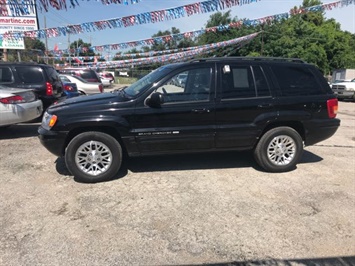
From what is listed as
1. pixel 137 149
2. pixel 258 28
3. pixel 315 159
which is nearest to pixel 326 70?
pixel 258 28

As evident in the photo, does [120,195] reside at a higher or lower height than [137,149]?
lower

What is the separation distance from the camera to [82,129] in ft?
14.9

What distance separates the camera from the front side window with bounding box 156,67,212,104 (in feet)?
15.3

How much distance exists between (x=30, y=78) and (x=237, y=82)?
591cm

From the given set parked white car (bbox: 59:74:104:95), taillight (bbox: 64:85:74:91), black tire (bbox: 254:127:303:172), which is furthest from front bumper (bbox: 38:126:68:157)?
parked white car (bbox: 59:74:104:95)

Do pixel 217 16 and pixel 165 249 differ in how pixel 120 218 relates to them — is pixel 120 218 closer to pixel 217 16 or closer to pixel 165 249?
pixel 165 249

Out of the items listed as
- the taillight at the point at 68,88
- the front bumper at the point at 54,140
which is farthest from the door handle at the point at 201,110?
the taillight at the point at 68,88

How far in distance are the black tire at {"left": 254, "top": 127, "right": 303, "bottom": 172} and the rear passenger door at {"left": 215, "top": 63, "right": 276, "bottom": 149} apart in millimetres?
230

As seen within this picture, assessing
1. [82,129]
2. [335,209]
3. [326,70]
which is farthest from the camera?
[326,70]

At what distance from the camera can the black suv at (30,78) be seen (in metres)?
8.09

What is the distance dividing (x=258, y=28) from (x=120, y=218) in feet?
115

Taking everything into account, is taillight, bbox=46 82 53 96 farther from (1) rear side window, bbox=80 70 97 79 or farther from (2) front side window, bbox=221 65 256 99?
(1) rear side window, bbox=80 70 97 79

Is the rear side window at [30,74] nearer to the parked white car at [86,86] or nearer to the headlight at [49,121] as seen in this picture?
the headlight at [49,121]

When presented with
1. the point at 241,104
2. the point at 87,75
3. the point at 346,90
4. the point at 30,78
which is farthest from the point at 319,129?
the point at 346,90
